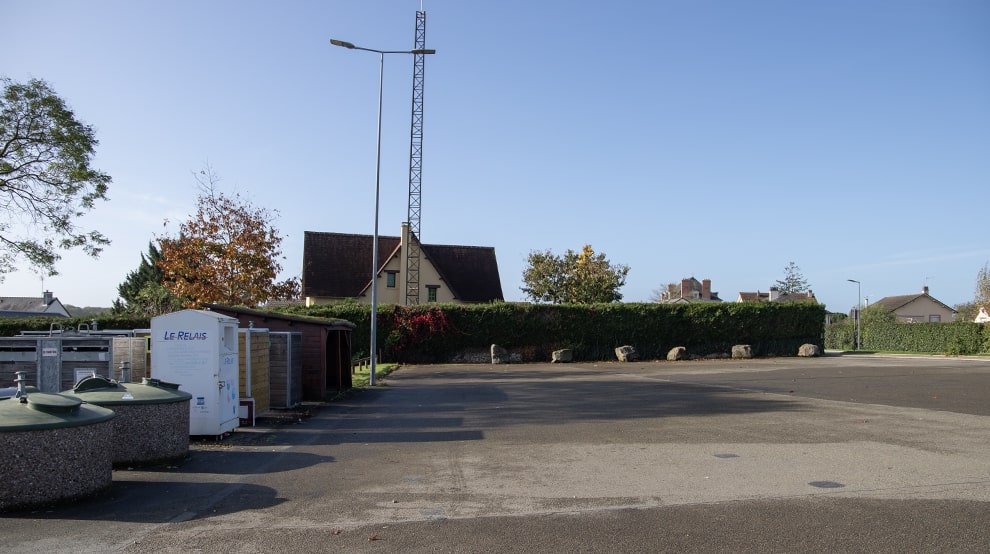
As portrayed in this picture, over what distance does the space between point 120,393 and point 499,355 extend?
29.4m

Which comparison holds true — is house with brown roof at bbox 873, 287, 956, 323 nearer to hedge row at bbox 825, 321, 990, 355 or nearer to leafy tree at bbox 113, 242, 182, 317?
hedge row at bbox 825, 321, 990, 355

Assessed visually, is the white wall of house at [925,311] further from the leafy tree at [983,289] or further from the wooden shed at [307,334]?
the wooden shed at [307,334]

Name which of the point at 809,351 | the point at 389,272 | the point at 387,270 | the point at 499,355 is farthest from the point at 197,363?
the point at 389,272

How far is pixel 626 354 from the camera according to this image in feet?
124

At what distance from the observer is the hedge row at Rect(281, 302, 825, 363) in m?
38.7

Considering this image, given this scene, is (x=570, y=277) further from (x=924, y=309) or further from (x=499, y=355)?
(x=924, y=309)

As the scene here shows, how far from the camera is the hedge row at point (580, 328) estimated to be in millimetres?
38688

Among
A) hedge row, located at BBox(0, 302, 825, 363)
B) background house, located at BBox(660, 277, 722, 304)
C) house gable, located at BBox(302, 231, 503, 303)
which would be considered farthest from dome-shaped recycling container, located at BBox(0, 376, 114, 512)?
background house, located at BBox(660, 277, 722, 304)

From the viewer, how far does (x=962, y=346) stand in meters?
41.2

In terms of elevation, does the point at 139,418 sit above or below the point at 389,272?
below

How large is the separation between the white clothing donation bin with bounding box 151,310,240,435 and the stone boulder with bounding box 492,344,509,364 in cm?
2660

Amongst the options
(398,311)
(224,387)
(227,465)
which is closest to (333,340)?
(224,387)

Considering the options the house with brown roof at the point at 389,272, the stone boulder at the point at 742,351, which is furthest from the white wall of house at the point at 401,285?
the stone boulder at the point at 742,351

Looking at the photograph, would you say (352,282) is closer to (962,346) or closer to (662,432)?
(962,346)
